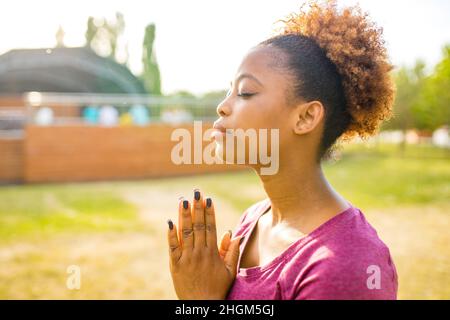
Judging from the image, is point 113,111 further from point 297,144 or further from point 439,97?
point 297,144

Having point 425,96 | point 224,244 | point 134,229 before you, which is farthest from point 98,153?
point 425,96

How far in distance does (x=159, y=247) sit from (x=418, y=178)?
9.20 metres

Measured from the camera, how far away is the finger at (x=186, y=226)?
135 centimetres

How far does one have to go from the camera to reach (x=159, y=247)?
19.7ft

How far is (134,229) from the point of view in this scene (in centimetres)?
693

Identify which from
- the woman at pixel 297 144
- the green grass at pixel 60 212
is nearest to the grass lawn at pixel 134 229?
the green grass at pixel 60 212

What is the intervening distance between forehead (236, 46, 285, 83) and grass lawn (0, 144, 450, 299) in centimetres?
333

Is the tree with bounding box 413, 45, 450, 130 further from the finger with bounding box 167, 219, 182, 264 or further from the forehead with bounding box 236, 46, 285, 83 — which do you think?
the finger with bounding box 167, 219, 182, 264

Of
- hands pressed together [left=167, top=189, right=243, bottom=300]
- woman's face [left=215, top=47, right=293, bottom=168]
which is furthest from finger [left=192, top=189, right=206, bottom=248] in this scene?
woman's face [left=215, top=47, right=293, bottom=168]

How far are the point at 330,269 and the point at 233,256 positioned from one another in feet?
1.26

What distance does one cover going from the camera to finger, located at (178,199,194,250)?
1.35 meters

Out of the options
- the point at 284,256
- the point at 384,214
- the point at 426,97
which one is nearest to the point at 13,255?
the point at 284,256

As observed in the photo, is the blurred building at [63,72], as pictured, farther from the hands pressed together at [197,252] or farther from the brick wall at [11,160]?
the hands pressed together at [197,252]

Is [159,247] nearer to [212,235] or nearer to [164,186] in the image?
[212,235]
